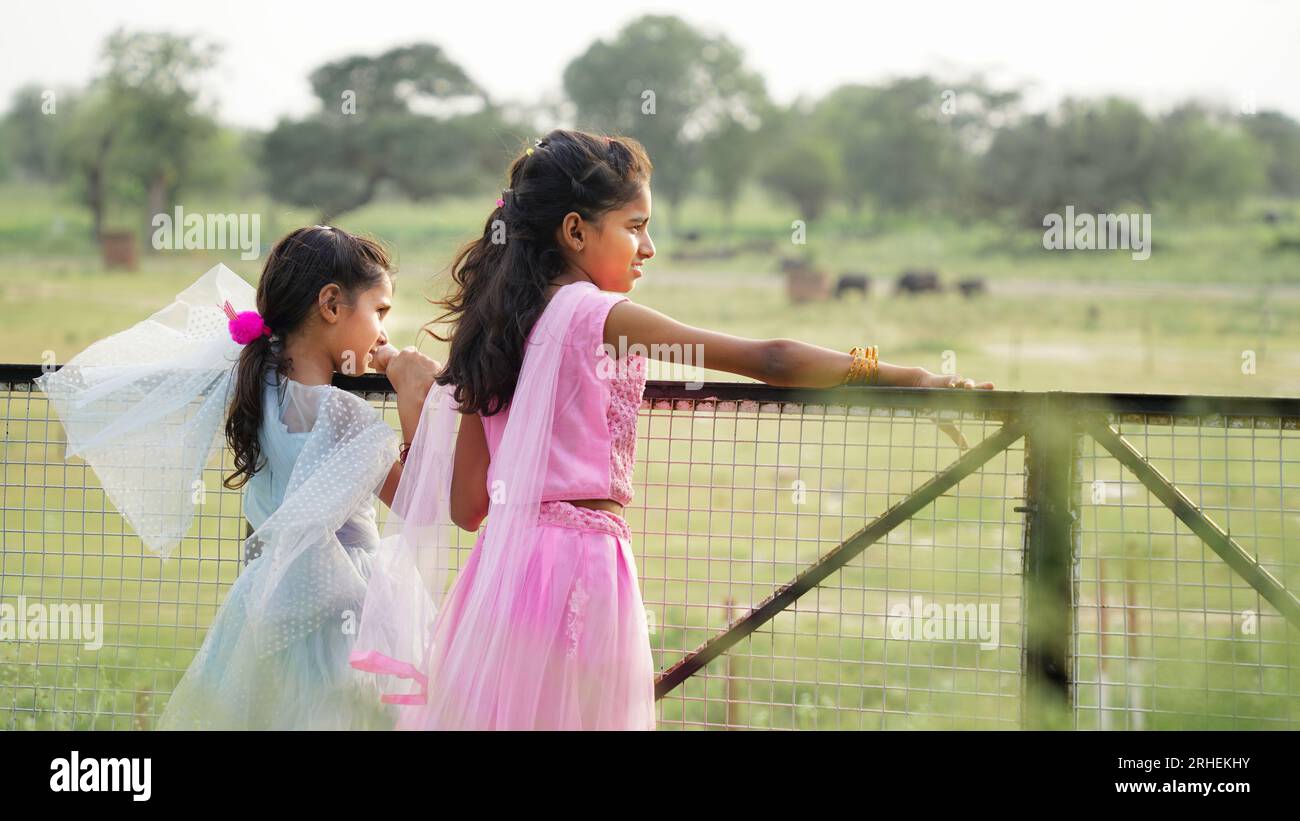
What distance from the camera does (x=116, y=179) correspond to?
143ft

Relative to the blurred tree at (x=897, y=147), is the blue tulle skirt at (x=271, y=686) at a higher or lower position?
lower

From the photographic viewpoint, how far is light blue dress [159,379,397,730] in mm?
2783

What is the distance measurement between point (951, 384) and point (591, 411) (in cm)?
81

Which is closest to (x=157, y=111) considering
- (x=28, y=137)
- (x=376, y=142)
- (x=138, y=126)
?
(x=138, y=126)

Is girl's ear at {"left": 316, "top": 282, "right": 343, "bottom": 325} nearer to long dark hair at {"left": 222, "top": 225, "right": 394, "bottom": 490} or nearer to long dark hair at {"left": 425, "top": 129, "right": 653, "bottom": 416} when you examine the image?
long dark hair at {"left": 222, "top": 225, "right": 394, "bottom": 490}

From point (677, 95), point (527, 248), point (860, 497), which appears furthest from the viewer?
point (677, 95)

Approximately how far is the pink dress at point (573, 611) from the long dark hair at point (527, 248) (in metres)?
0.12

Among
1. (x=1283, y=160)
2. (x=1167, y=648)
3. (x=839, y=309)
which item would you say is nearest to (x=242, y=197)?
(x=839, y=309)

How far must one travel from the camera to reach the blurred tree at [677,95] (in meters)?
57.3

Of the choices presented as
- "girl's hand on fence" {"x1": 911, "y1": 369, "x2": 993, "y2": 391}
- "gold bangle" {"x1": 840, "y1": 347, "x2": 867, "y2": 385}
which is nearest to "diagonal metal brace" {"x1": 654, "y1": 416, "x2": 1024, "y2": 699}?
"girl's hand on fence" {"x1": 911, "y1": 369, "x2": 993, "y2": 391}

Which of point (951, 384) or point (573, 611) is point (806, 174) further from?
point (573, 611)

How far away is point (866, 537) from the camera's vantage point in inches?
115

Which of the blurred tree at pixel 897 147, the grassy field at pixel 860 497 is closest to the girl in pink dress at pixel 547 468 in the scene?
the grassy field at pixel 860 497

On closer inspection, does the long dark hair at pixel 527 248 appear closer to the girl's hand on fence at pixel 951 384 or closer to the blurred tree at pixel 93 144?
the girl's hand on fence at pixel 951 384
